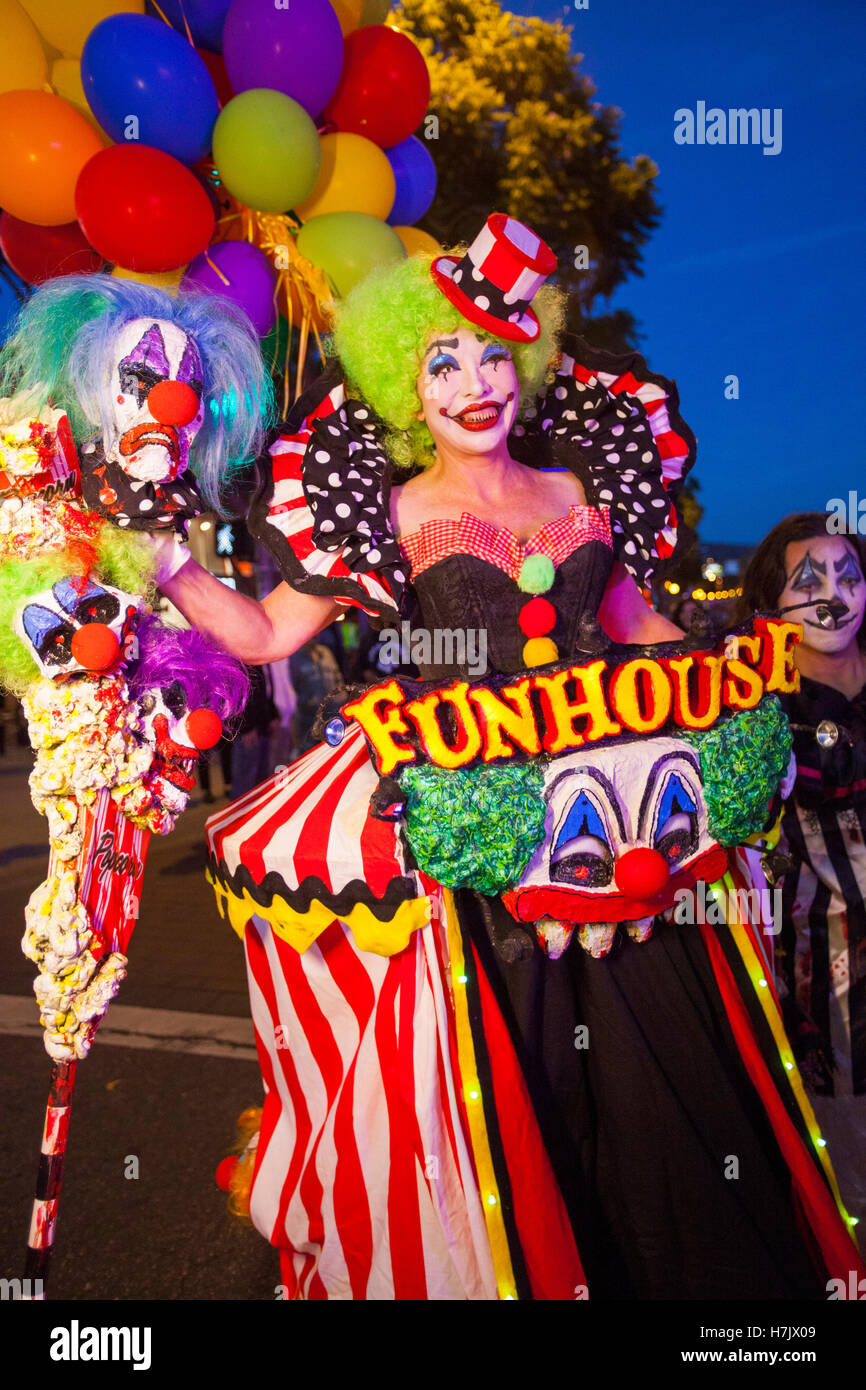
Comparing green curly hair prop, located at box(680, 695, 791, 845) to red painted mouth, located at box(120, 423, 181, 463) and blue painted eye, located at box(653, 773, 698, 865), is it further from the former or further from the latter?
red painted mouth, located at box(120, 423, 181, 463)

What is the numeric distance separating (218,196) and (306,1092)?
1875 mm

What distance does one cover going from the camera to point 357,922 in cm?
171

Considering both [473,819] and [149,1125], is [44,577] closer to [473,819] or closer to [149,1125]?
[473,819]

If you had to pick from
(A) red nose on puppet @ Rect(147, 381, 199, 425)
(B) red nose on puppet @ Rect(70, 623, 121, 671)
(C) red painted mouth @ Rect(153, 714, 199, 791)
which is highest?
(A) red nose on puppet @ Rect(147, 381, 199, 425)

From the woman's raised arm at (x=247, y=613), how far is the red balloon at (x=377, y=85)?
111 centimetres

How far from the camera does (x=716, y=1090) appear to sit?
1.74 metres

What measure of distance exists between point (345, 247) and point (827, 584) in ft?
4.74

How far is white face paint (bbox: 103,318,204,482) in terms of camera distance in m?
1.57

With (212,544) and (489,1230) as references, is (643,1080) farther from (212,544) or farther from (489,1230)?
(212,544)

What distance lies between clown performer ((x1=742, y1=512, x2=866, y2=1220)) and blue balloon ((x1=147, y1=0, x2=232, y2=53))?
180 cm

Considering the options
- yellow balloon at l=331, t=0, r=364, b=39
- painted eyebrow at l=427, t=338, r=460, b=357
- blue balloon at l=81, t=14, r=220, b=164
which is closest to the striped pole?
painted eyebrow at l=427, t=338, r=460, b=357
